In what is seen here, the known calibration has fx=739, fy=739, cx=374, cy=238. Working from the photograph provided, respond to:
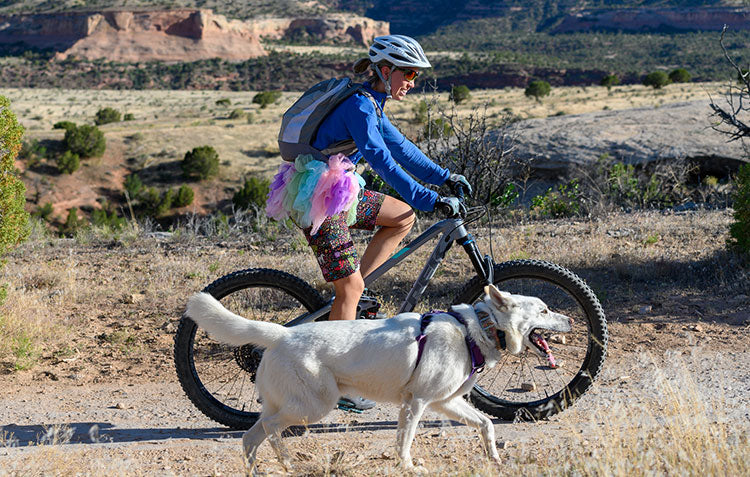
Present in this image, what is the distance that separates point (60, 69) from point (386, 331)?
84846 millimetres

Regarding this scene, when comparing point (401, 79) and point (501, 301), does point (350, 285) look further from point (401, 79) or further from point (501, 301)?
point (401, 79)

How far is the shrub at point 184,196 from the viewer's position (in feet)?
93.8

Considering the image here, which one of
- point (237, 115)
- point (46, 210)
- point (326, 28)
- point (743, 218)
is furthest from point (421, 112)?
point (326, 28)

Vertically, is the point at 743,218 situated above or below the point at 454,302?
below

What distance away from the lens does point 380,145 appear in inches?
151

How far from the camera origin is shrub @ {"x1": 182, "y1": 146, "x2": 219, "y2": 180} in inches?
1200


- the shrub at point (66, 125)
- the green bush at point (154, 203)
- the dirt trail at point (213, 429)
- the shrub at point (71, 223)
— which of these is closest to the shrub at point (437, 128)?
the dirt trail at point (213, 429)

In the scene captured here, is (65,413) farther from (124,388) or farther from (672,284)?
(672,284)

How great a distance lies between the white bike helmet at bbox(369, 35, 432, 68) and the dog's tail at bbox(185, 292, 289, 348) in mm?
1549

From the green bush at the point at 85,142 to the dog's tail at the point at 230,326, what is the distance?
99.9ft

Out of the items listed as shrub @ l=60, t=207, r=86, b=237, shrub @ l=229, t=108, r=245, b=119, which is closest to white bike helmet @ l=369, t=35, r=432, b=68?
shrub @ l=60, t=207, r=86, b=237

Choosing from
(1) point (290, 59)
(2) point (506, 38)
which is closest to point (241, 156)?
(1) point (290, 59)

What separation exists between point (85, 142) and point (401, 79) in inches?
1200

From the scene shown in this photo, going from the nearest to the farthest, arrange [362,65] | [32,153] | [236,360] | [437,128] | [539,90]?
[362,65], [236,360], [437,128], [32,153], [539,90]
